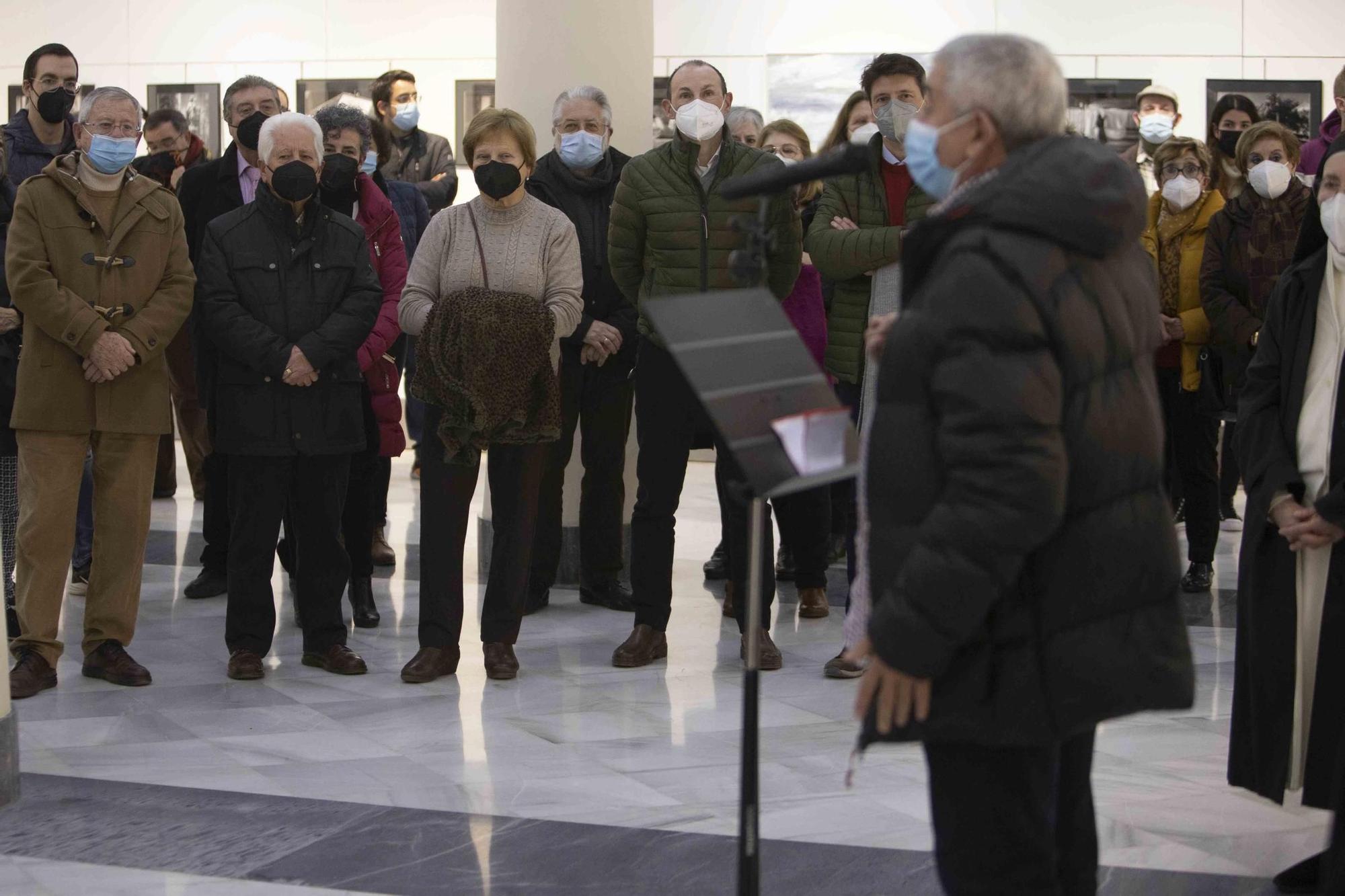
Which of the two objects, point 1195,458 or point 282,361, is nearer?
point 282,361

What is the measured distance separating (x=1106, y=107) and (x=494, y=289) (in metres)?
7.17

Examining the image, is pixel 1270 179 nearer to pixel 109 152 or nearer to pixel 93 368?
pixel 109 152

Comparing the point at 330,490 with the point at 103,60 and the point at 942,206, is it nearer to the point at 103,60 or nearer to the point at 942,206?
the point at 942,206

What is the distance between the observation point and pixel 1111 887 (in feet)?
12.6

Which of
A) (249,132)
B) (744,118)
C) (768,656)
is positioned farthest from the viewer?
(744,118)

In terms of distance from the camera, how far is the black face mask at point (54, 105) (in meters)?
6.98

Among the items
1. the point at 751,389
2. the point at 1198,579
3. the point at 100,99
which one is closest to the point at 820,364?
the point at 1198,579

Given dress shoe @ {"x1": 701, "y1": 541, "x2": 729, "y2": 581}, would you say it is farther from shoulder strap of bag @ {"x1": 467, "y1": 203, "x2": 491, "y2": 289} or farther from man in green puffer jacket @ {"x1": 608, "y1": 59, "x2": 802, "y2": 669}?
shoulder strap of bag @ {"x1": 467, "y1": 203, "x2": 491, "y2": 289}

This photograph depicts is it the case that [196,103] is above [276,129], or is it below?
above

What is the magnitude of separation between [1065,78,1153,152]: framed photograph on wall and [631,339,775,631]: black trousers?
21.5 feet

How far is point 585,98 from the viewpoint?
21.6ft

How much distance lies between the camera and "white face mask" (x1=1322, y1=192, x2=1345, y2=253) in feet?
12.7

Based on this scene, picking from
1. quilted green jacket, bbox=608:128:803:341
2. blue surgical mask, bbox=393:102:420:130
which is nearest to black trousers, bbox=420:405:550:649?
quilted green jacket, bbox=608:128:803:341

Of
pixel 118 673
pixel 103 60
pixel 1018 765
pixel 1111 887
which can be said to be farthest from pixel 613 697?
pixel 103 60
